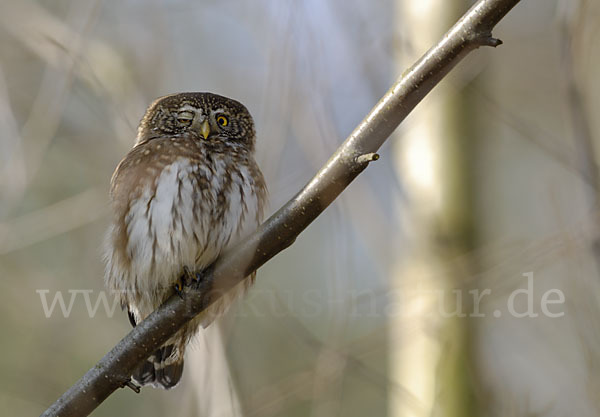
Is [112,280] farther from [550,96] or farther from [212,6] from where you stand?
[550,96]

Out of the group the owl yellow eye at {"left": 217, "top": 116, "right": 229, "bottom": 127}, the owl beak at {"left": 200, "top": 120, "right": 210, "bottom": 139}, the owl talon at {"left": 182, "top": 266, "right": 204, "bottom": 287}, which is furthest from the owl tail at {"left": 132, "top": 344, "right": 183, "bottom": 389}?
the owl yellow eye at {"left": 217, "top": 116, "right": 229, "bottom": 127}

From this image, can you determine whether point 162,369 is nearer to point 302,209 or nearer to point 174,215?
point 174,215

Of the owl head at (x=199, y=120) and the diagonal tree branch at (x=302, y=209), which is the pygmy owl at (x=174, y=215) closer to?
the owl head at (x=199, y=120)

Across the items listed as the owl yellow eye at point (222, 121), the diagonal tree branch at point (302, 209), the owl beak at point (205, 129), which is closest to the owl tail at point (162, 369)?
the diagonal tree branch at point (302, 209)

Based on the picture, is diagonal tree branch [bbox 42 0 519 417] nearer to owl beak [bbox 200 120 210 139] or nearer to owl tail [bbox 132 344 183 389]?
owl tail [bbox 132 344 183 389]

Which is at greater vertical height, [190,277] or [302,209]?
[190,277]

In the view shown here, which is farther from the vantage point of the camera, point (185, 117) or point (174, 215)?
point (185, 117)

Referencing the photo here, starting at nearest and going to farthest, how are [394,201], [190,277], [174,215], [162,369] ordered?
1. [190,277]
2. [174,215]
3. [162,369]
4. [394,201]

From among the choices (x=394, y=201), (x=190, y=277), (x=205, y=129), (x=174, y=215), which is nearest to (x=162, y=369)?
(x=190, y=277)
